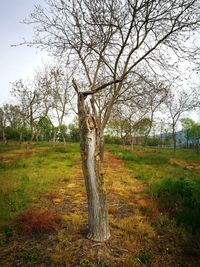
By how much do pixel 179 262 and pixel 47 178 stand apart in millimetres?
7237

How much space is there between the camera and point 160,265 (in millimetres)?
3807

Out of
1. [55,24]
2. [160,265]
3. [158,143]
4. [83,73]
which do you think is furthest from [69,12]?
[158,143]

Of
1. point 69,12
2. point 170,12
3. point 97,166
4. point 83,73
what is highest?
point 69,12

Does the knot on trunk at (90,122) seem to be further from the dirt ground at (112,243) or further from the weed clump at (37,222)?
the weed clump at (37,222)

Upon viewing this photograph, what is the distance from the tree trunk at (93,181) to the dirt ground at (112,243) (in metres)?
0.27

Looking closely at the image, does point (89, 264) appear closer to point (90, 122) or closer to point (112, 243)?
point (112, 243)

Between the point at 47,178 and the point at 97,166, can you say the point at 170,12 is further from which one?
the point at 47,178

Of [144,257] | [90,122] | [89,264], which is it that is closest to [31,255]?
[89,264]

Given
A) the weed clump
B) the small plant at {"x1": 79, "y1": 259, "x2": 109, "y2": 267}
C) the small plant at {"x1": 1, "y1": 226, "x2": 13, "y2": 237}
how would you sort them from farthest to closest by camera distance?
the weed clump → the small plant at {"x1": 1, "y1": 226, "x2": 13, "y2": 237} → the small plant at {"x1": 79, "y1": 259, "x2": 109, "y2": 267}

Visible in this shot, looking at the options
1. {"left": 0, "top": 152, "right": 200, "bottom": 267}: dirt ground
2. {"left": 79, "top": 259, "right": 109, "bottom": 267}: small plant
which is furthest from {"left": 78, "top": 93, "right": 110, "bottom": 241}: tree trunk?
{"left": 79, "top": 259, "right": 109, "bottom": 267}: small plant

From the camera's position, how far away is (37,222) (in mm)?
4965

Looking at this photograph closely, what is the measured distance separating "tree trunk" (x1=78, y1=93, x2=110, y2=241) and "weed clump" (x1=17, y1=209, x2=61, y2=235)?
1086 millimetres

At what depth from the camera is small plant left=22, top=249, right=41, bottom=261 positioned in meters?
3.82

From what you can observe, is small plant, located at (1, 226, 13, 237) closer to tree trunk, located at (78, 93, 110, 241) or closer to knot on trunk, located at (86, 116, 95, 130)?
tree trunk, located at (78, 93, 110, 241)
